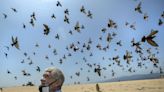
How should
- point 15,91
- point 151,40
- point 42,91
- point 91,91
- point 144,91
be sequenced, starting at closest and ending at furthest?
1. point 42,91
2. point 151,40
3. point 144,91
4. point 91,91
5. point 15,91

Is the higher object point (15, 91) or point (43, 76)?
point (15, 91)

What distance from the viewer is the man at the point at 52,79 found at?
19.1 ft

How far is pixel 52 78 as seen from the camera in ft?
19.1

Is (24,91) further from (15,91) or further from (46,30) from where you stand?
(46,30)

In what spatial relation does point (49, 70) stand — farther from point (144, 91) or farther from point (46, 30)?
point (144, 91)

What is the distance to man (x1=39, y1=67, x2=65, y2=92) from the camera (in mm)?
5824

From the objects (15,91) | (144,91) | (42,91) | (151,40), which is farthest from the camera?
(15,91)

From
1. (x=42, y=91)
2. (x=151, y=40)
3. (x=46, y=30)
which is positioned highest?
(x=46, y=30)

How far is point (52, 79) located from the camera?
5.82 metres

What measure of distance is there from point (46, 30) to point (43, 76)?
10.9 meters

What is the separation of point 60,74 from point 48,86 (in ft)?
0.78

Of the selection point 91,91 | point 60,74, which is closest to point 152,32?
point 60,74

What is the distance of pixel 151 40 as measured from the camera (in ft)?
21.7

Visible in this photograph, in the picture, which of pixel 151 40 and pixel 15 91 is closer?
pixel 151 40
